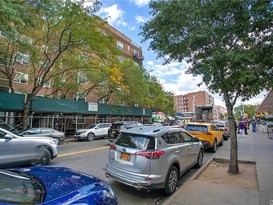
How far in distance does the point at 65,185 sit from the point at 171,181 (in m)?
3.29

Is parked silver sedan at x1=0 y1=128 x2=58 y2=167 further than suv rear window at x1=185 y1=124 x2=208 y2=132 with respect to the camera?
No

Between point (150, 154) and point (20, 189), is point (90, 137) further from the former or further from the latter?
point (20, 189)

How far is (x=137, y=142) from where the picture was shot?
5426 mm

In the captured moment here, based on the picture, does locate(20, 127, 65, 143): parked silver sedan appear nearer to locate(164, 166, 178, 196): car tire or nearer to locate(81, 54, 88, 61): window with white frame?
locate(81, 54, 88, 61): window with white frame

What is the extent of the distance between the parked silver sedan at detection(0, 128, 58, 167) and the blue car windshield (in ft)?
15.2

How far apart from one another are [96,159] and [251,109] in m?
108

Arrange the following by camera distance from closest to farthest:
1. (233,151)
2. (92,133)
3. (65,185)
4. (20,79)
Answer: (65,185), (233,151), (92,133), (20,79)

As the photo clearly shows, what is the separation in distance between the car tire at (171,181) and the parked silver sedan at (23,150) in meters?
5.12

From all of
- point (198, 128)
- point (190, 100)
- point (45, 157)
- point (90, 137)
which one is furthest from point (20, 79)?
point (190, 100)

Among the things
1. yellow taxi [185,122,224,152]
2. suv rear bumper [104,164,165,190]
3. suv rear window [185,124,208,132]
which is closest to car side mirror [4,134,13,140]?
suv rear bumper [104,164,165,190]

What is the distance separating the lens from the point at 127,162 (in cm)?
521

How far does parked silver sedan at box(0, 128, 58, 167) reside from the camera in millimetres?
7047

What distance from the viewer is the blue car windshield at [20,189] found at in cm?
245

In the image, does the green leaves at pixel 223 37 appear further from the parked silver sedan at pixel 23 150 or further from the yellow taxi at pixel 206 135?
the parked silver sedan at pixel 23 150
